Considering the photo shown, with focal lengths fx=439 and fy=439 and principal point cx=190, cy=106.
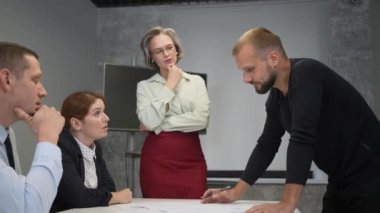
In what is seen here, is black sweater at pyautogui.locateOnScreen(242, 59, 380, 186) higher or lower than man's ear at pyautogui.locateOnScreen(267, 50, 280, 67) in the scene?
lower

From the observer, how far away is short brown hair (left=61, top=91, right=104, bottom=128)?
2.21 metres

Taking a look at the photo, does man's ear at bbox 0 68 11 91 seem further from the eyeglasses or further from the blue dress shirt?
the eyeglasses

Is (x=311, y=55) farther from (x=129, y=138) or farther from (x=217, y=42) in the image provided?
(x=129, y=138)

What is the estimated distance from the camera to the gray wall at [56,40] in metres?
3.49

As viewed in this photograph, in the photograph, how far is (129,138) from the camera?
4.71 m

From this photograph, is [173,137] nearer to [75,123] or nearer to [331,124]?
[75,123]

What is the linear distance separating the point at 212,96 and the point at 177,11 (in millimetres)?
1040

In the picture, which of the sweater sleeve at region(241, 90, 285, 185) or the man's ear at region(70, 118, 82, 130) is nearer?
the sweater sleeve at region(241, 90, 285, 185)

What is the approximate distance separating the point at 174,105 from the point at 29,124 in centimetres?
121

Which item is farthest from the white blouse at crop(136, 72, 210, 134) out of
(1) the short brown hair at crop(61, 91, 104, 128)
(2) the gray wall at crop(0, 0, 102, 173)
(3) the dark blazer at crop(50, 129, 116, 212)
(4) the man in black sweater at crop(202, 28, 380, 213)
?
(2) the gray wall at crop(0, 0, 102, 173)

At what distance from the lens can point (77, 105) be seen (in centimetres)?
225

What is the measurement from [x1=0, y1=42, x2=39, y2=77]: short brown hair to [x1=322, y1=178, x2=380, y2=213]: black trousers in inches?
47.8

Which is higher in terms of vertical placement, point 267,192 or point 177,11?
point 177,11

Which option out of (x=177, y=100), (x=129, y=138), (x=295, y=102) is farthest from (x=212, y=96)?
(x=295, y=102)
